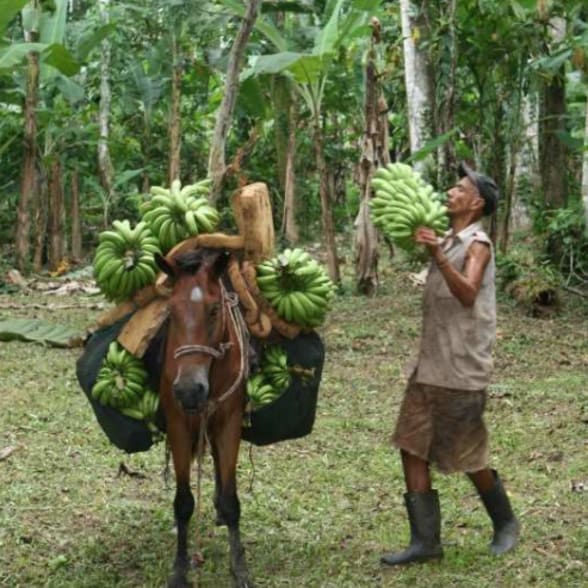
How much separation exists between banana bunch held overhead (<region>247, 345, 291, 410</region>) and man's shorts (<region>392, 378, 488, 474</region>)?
582mm

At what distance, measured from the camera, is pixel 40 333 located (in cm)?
1065

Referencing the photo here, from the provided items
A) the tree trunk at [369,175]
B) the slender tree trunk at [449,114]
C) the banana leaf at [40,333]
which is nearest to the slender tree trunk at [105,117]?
the tree trunk at [369,175]

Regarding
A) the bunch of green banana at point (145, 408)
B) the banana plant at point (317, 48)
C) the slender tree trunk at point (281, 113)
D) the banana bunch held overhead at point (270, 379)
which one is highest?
the banana plant at point (317, 48)

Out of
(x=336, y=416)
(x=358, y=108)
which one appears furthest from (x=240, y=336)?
(x=358, y=108)

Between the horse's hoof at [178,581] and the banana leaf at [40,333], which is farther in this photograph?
the banana leaf at [40,333]

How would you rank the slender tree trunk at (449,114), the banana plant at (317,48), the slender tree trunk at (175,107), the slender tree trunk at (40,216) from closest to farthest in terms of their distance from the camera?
1. the banana plant at (317,48)
2. the slender tree trunk at (449,114)
3. the slender tree trunk at (175,107)
4. the slender tree trunk at (40,216)

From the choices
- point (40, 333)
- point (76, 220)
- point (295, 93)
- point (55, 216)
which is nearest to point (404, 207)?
point (40, 333)

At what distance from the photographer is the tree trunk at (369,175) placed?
473 inches

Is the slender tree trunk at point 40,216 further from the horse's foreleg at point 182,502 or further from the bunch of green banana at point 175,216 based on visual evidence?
the horse's foreleg at point 182,502

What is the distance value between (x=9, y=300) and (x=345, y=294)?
4.21 meters

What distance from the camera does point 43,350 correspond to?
10266 mm

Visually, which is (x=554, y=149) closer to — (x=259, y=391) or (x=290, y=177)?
(x=290, y=177)

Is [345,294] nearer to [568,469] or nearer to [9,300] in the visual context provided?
[9,300]

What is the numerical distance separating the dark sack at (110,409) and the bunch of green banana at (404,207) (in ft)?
4.05
